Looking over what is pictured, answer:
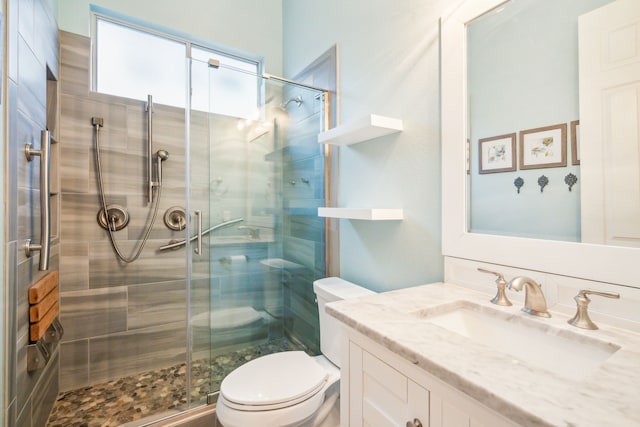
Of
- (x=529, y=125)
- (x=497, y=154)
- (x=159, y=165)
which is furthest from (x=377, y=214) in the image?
(x=159, y=165)

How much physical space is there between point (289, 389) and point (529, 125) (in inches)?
52.0

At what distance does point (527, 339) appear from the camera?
32.2 inches

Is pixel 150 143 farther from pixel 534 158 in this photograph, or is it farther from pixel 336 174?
pixel 534 158

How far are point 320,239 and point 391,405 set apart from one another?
1299mm

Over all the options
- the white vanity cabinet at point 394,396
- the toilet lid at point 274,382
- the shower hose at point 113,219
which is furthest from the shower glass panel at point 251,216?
the white vanity cabinet at point 394,396

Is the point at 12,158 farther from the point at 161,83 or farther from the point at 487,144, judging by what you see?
the point at 487,144

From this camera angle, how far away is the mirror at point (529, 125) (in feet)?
2.80

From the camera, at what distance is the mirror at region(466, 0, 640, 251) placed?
853 mm

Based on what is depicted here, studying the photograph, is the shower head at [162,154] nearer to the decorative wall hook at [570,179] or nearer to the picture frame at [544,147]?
the picture frame at [544,147]

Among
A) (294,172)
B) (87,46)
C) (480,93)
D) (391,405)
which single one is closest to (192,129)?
(294,172)

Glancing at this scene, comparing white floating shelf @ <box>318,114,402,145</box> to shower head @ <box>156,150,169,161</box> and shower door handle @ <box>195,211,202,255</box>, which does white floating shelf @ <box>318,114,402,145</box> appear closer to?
shower door handle @ <box>195,211,202,255</box>

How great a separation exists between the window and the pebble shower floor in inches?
58.2

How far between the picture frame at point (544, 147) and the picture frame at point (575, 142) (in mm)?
17

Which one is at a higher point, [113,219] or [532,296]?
[113,219]
